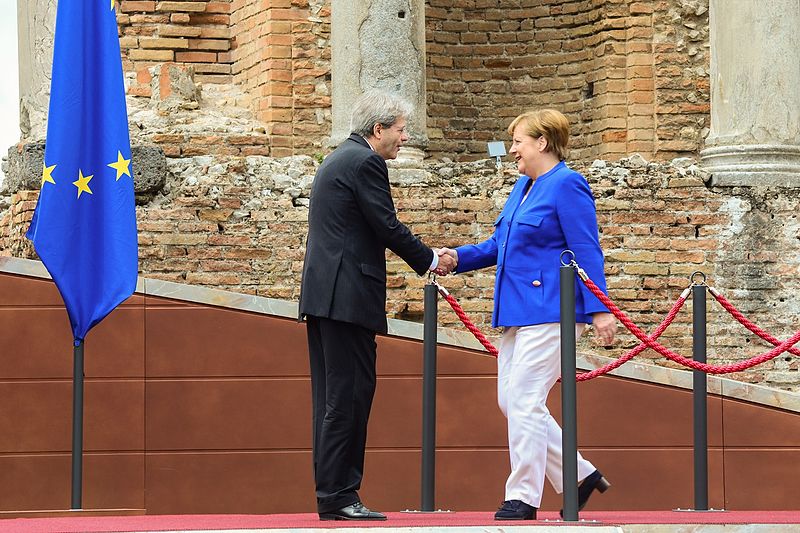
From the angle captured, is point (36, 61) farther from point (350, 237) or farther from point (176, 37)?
point (350, 237)

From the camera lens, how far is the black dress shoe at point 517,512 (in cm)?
591

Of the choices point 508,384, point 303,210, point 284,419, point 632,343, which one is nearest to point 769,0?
point 632,343

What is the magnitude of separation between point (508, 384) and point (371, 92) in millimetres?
1300

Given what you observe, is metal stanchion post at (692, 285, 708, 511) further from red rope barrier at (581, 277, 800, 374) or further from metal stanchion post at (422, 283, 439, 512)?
metal stanchion post at (422, 283, 439, 512)

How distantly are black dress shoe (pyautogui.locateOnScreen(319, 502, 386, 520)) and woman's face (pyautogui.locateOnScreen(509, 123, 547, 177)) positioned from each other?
1.48 meters

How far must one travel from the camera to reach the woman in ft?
19.4

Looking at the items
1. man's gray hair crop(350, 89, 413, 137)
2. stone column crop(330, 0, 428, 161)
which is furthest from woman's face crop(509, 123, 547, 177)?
stone column crop(330, 0, 428, 161)

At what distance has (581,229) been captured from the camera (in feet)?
19.6

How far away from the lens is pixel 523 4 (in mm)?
14398

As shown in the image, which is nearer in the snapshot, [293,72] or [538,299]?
[538,299]

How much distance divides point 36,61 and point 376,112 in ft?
17.7

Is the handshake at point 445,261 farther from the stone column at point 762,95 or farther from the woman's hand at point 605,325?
the stone column at point 762,95

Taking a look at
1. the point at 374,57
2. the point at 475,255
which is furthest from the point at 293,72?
the point at 475,255

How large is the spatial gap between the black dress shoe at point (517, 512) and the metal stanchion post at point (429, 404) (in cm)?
84
